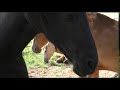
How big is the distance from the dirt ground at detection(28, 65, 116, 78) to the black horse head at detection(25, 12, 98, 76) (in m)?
3.50

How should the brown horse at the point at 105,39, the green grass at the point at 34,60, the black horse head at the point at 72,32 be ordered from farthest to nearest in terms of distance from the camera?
the green grass at the point at 34,60, the brown horse at the point at 105,39, the black horse head at the point at 72,32

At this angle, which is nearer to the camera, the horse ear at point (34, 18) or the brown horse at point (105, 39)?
the horse ear at point (34, 18)

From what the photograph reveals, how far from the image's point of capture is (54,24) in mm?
1605

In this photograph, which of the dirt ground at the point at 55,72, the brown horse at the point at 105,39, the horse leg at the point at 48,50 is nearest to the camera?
the brown horse at the point at 105,39

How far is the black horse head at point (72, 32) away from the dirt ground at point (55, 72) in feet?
11.5

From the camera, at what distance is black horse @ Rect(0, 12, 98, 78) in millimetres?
1591

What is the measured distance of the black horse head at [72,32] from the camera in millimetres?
1587

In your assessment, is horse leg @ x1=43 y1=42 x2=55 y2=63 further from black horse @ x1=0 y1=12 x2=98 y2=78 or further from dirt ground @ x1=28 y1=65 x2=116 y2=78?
black horse @ x1=0 y1=12 x2=98 y2=78

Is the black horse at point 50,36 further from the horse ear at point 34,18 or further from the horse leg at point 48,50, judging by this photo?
the horse leg at point 48,50

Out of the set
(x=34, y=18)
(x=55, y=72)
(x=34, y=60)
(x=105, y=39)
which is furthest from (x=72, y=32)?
(x=34, y=60)

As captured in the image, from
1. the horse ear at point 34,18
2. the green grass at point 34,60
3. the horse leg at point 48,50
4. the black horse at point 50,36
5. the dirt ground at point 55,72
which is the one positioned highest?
the horse ear at point 34,18

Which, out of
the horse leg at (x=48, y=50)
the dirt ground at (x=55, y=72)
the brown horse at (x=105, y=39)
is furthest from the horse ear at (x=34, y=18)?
the horse leg at (x=48, y=50)

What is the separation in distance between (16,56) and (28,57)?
4.58 m
